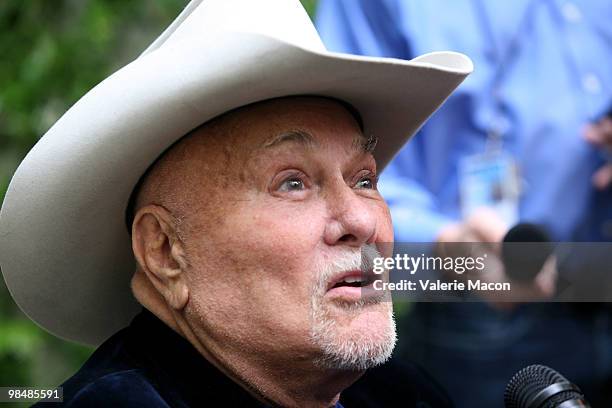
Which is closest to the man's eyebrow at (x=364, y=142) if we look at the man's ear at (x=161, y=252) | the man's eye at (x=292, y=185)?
the man's eye at (x=292, y=185)

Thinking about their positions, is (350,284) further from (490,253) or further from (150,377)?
(490,253)

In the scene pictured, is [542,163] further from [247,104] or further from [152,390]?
[152,390]

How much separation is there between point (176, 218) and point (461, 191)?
1.44 meters

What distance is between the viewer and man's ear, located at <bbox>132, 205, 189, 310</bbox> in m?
2.93

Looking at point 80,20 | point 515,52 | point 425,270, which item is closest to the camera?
point 425,270

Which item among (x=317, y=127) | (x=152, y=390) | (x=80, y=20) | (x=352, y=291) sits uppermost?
(x=80, y=20)

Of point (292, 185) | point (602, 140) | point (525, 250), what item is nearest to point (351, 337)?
point (292, 185)

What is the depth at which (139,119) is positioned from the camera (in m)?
2.83

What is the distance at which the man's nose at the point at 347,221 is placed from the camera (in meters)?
2.83

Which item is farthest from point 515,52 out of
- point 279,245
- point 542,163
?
point 279,245

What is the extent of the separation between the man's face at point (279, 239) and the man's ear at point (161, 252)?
31 millimetres

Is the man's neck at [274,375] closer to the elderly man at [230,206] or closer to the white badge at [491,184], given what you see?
the elderly man at [230,206]

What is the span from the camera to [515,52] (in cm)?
421

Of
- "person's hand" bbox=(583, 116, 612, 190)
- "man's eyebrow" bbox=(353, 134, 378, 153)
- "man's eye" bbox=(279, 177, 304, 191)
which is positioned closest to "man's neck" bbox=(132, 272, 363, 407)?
"man's eye" bbox=(279, 177, 304, 191)
